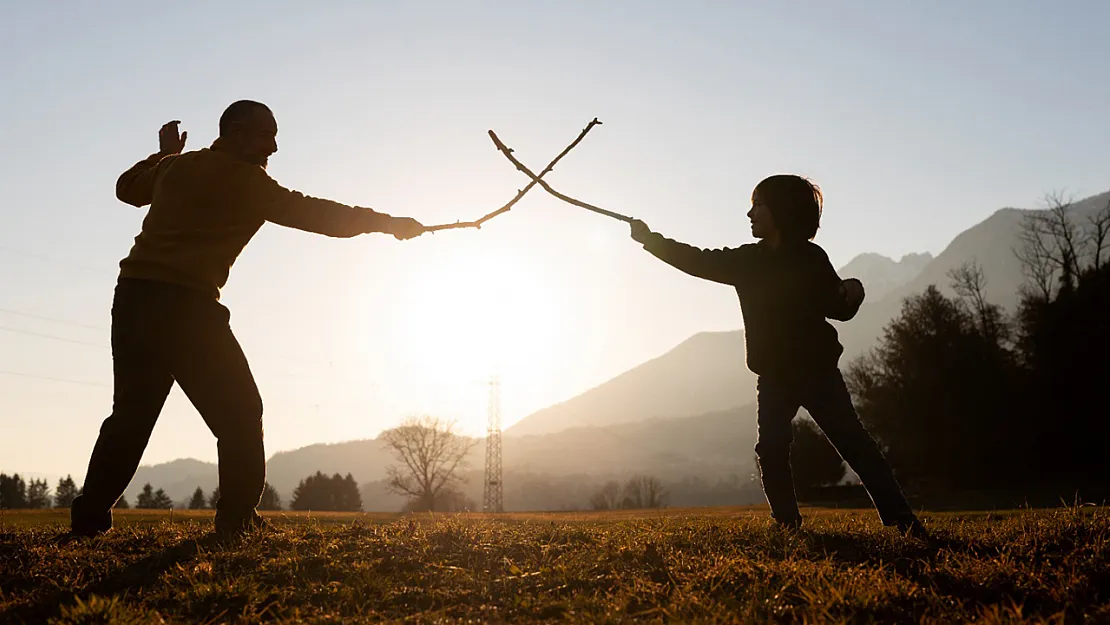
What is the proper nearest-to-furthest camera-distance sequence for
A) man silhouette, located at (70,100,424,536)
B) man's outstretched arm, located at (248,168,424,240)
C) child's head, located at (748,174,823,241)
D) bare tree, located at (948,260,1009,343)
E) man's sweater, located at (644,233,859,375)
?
man silhouette, located at (70,100,424,536) → man's outstretched arm, located at (248,168,424,240) → man's sweater, located at (644,233,859,375) → child's head, located at (748,174,823,241) → bare tree, located at (948,260,1009,343)

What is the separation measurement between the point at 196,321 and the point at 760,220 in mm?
4408

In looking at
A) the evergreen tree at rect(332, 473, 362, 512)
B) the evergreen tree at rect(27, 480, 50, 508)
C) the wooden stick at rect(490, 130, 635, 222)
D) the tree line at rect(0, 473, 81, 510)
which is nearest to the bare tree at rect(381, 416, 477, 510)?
the evergreen tree at rect(332, 473, 362, 512)

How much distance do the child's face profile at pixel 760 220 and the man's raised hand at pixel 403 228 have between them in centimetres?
280

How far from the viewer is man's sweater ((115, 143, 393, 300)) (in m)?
5.48

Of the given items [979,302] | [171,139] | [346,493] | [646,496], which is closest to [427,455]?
[346,493]

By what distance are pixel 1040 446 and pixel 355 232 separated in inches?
2030

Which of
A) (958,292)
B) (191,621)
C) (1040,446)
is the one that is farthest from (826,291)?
(958,292)

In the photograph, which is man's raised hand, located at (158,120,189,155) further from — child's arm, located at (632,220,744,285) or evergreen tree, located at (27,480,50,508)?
evergreen tree, located at (27,480,50,508)

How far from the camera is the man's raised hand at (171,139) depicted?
658 centimetres

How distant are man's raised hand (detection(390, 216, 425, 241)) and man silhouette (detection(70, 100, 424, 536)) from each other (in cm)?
57

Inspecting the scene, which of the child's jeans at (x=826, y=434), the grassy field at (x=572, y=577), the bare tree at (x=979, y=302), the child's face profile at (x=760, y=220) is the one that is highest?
the bare tree at (x=979, y=302)

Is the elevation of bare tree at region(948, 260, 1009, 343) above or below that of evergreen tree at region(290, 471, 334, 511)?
above

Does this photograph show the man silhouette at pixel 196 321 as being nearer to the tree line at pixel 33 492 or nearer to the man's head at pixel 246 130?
the man's head at pixel 246 130

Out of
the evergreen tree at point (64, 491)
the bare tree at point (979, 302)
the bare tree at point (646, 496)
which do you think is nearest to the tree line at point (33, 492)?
the evergreen tree at point (64, 491)
